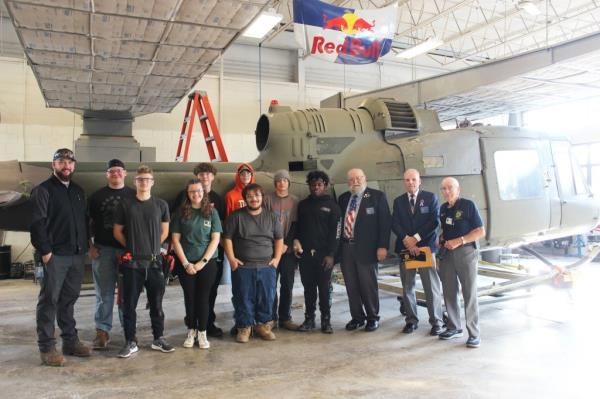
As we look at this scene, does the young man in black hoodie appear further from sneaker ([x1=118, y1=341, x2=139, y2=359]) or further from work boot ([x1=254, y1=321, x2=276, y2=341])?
sneaker ([x1=118, y1=341, x2=139, y2=359])

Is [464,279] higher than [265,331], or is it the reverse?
[464,279]

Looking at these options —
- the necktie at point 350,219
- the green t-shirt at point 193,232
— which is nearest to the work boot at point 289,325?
the necktie at point 350,219

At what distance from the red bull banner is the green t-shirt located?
18.3 ft

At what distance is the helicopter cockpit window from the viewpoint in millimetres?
6207

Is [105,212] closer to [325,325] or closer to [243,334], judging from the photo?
[243,334]

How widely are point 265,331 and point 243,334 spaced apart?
234 mm

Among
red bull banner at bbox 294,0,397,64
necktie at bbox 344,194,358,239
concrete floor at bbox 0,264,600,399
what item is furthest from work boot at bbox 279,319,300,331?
red bull banner at bbox 294,0,397,64

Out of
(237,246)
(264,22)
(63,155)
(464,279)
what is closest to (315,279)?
(237,246)

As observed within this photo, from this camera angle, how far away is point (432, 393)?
366 centimetres

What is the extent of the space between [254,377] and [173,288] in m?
5.03

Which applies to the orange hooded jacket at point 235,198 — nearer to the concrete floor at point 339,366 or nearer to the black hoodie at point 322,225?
the black hoodie at point 322,225

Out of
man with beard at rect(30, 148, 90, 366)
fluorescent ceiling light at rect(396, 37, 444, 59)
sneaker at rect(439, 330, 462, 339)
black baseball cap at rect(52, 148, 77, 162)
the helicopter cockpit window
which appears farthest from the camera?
fluorescent ceiling light at rect(396, 37, 444, 59)

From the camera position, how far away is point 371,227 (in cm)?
523

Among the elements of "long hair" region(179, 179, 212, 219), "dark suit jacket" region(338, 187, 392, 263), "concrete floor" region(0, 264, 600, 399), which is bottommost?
"concrete floor" region(0, 264, 600, 399)
